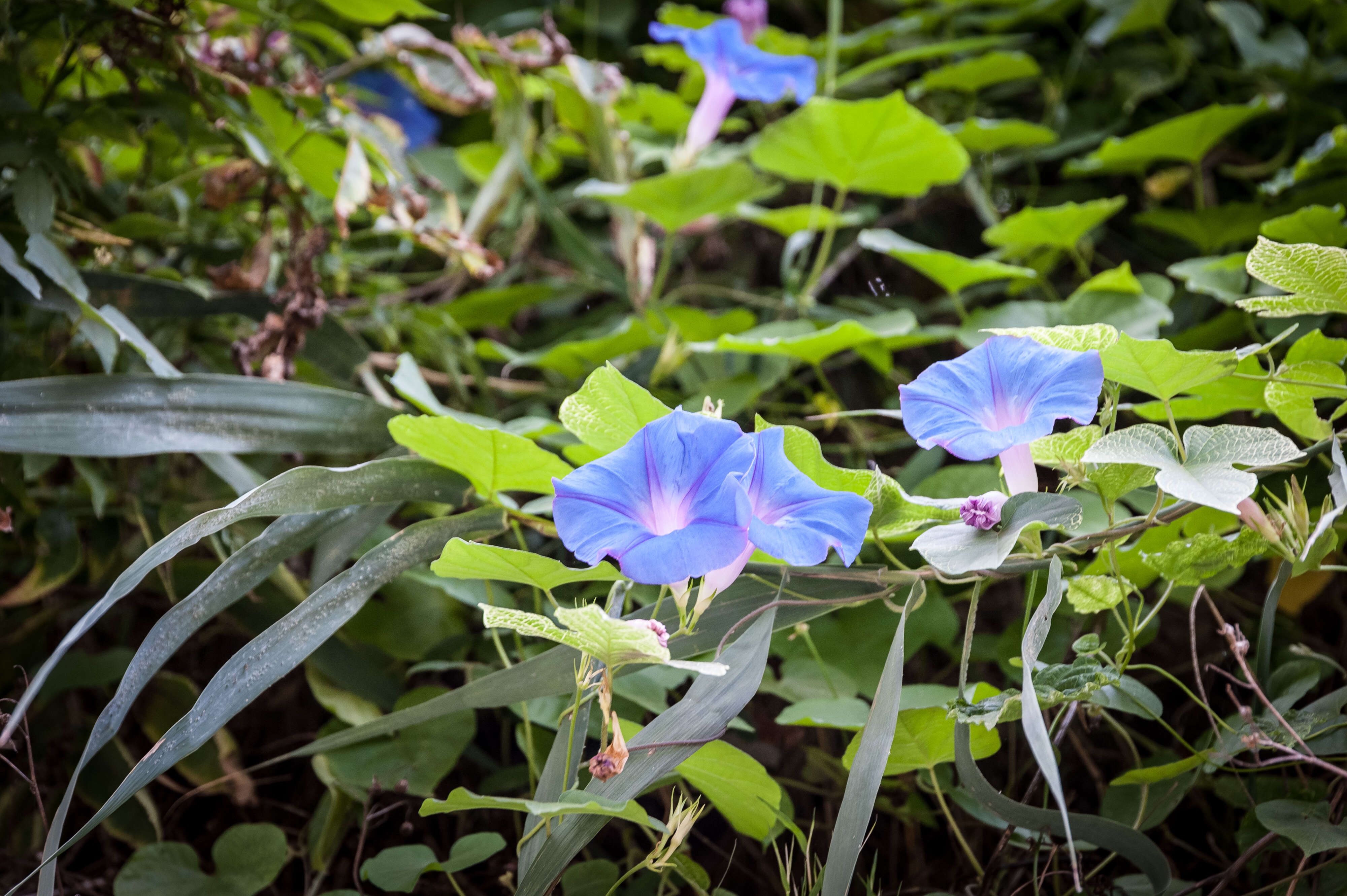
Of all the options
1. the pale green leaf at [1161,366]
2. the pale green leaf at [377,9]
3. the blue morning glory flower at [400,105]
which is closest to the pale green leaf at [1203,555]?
the pale green leaf at [1161,366]

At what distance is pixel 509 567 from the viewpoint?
0.60 meters

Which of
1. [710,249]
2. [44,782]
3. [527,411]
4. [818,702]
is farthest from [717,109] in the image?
[44,782]

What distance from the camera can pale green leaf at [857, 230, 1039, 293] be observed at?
1.02m

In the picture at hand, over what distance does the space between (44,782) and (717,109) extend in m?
1.23

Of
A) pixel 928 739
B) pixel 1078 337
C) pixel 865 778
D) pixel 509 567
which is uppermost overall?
pixel 1078 337

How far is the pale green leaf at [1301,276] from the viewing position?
1.98 feet

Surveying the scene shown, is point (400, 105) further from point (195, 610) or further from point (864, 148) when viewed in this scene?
point (195, 610)

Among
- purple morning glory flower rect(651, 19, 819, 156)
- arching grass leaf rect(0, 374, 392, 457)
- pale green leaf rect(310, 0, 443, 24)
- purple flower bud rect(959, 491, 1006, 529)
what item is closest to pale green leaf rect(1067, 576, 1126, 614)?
purple flower bud rect(959, 491, 1006, 529)

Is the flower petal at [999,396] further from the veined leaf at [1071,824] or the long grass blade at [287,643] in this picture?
the long grass blade at [287,643]

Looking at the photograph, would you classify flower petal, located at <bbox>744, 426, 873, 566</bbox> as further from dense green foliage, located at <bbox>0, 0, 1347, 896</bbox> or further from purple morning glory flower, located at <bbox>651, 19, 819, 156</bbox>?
purple morning glory flower, located at <bbox>651, 19, 819, 156</bbox>

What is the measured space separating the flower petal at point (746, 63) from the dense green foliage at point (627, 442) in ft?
0.28

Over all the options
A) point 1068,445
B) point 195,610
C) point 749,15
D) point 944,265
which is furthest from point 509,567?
point 749,15

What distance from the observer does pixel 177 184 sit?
1.17 meters

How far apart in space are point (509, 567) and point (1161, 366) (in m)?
0.47
